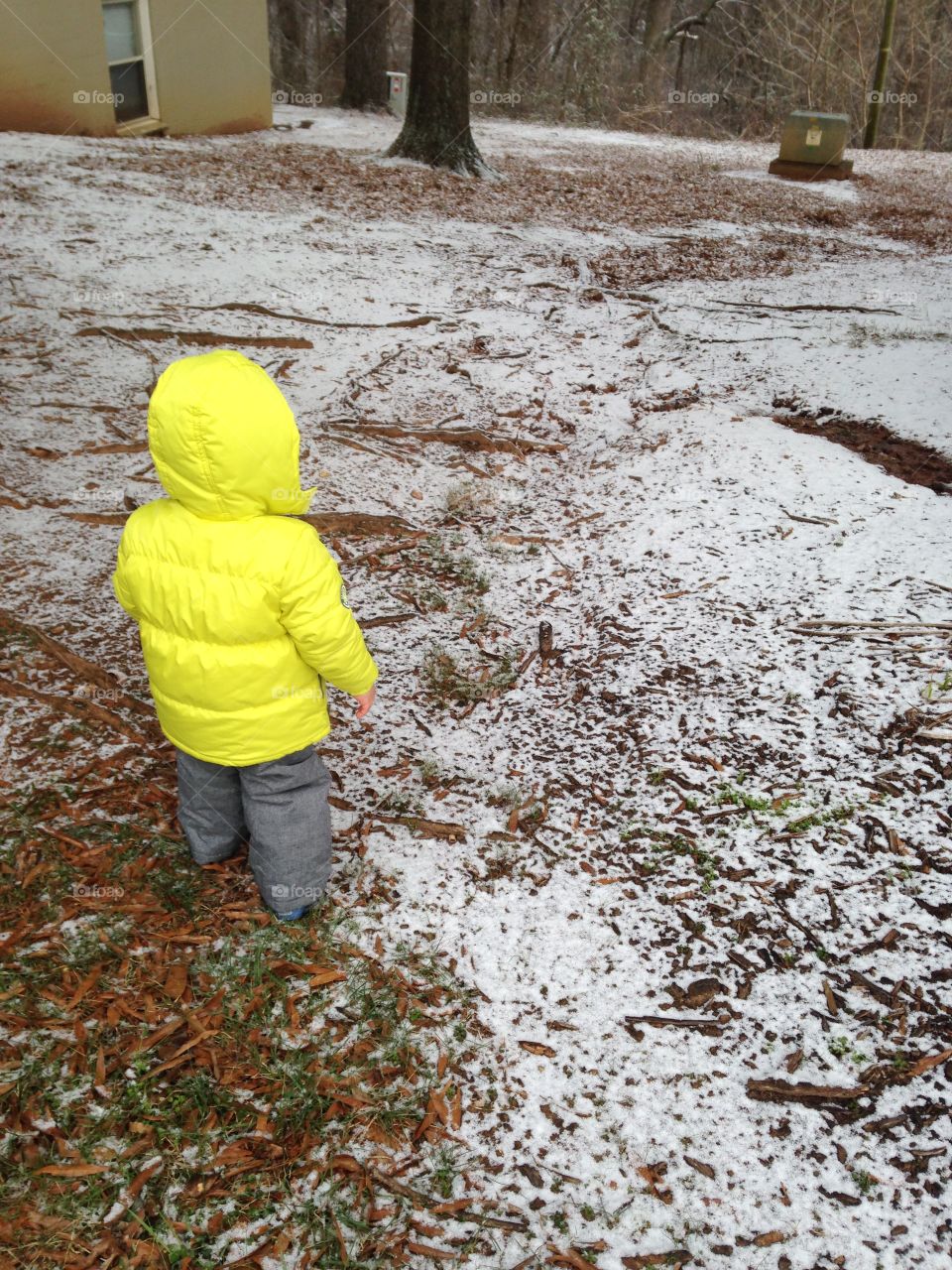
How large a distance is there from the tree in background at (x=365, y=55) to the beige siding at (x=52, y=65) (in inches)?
254

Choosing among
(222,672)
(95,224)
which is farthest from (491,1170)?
(95,224)

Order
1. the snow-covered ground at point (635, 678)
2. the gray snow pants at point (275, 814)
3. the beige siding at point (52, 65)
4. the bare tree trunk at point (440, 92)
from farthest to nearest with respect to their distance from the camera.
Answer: the bare tree trunk at point (440, 92), the beige siding at point (52, 65), the gray snow pants at point (275, 814), the snow-covered ground at point (635, 678)

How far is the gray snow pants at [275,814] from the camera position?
Answer: 2465 millimetres

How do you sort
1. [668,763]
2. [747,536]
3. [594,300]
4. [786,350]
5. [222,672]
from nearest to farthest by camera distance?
[222,672] → [668,763] → [747,536] → [786,350] → [594,300]

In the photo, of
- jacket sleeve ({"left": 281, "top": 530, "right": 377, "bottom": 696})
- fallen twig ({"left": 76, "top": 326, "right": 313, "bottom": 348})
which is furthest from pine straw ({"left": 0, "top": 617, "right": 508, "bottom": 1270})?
fallen twig ({"left": 76, "top": 326, "right": 313, "bottom": 348})

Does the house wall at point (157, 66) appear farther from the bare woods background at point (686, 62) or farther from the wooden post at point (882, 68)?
the wooden post at point (882, 68)

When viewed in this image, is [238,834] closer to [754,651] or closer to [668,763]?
[668,763]

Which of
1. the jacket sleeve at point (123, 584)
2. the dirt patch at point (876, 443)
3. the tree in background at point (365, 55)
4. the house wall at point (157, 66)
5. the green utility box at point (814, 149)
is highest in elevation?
the tree in background at point (365, 55)

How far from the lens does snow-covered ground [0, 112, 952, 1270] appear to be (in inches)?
80.3

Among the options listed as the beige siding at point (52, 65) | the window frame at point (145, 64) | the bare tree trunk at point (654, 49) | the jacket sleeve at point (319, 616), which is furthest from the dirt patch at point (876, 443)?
the bare tree trunk at point (654, 49)

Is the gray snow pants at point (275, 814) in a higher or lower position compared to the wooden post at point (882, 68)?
lower

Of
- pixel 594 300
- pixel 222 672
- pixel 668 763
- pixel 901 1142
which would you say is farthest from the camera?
pixel 594 300

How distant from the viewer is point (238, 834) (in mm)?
2711

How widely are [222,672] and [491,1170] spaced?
134cm
